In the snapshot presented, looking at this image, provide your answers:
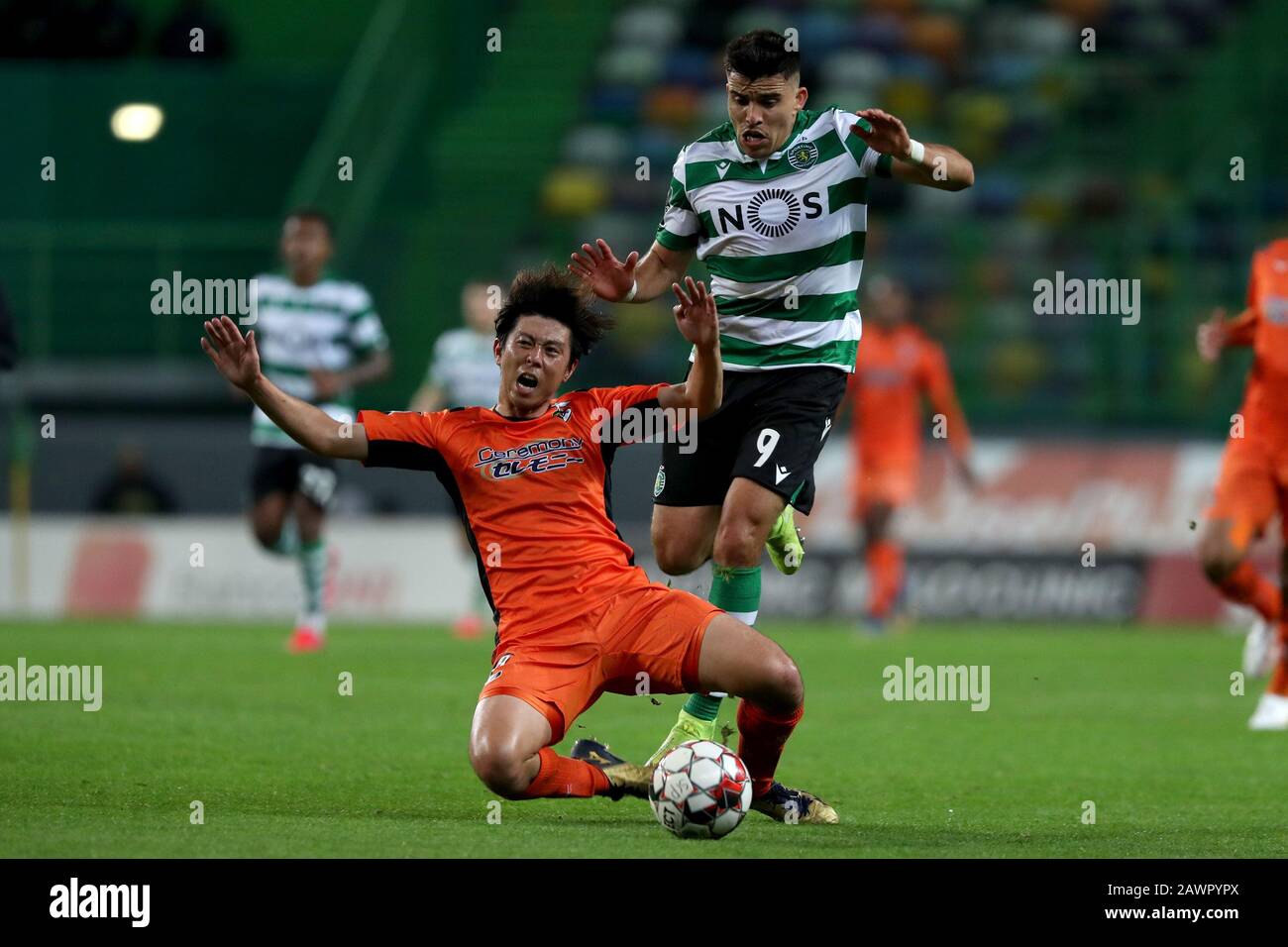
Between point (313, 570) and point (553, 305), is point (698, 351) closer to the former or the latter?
point (553, 305)

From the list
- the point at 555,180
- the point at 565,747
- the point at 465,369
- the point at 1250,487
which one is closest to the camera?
the point at 565,747

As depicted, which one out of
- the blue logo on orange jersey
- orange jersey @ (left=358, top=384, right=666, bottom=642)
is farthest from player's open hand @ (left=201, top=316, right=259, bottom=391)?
the blue logo on orange jersey

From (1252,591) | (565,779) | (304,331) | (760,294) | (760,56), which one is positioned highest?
(760,56)

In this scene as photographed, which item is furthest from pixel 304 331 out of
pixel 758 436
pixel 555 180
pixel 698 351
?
pixel 555 180

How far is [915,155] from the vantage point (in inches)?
268

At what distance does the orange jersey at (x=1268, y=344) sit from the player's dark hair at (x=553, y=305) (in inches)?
170

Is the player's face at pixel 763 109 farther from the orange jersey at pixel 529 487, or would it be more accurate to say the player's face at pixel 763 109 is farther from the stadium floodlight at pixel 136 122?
the stadium floodlight at pixel 136 122

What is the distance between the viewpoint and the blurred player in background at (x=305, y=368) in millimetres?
13031

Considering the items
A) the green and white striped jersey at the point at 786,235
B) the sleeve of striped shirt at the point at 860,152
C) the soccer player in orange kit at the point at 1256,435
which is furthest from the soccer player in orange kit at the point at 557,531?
the soccer player in orange kit at the point at 1256,435

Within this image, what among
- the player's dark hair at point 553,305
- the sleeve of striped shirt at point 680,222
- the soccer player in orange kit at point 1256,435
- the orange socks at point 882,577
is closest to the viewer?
the player's dark hair at point 553,305

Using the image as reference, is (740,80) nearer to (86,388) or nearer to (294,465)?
(294,465)

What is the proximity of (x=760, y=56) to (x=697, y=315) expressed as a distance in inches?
51.2

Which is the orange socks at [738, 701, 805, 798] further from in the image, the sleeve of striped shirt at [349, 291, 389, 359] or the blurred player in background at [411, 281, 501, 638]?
the blurred player in background at [411, 281, 501, 638]

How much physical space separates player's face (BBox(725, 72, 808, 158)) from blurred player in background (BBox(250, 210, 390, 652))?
20.3 feet
